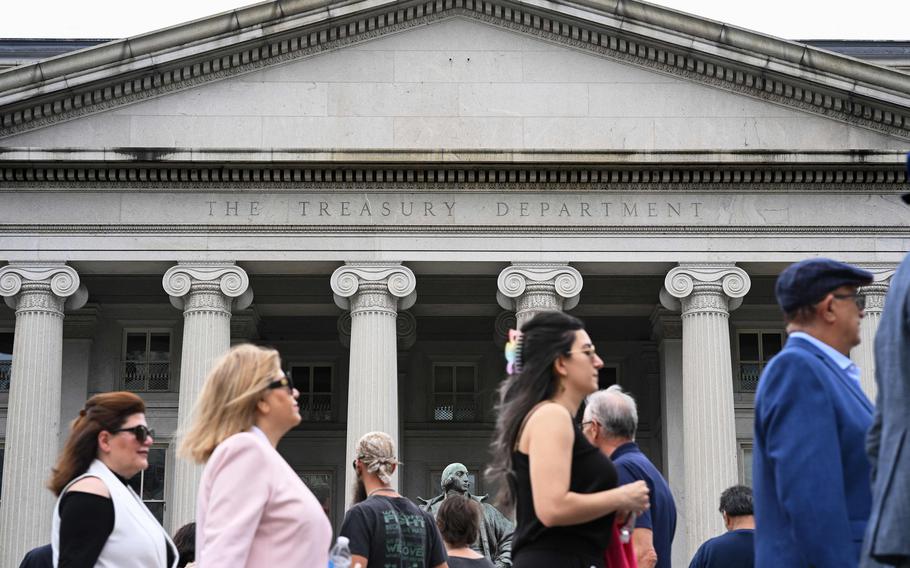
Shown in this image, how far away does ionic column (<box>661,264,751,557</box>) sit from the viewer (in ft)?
90.9

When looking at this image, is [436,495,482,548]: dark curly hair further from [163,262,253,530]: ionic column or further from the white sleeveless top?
[163,262,253,530]: ionic column

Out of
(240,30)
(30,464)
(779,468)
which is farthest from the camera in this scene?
(240,30)

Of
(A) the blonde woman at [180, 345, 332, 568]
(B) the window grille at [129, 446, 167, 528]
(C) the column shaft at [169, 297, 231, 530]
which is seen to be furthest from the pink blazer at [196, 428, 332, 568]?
(B) the window grille at [129, 446, 167, 528]

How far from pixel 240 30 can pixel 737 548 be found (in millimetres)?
21566

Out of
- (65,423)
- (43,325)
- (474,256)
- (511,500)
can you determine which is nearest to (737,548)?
(511,500)

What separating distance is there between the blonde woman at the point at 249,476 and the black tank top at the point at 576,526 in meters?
0.96

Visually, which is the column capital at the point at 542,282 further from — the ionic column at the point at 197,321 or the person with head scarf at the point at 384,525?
the person with head scarf at the point at 384,525

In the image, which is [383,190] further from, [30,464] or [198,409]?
[198,409]

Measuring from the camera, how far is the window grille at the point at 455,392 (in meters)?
36.4

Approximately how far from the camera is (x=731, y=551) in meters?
10.7

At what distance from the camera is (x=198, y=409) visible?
22.1 feet

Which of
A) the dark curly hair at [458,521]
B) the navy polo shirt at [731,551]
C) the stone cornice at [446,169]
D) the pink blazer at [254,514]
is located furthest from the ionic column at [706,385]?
the pink blazer at [254,514]

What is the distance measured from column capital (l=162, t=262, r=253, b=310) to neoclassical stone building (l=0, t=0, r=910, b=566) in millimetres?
49

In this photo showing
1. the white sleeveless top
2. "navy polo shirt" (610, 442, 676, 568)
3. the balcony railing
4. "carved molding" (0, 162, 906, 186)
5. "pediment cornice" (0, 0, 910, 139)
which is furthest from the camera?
the balcony railing
